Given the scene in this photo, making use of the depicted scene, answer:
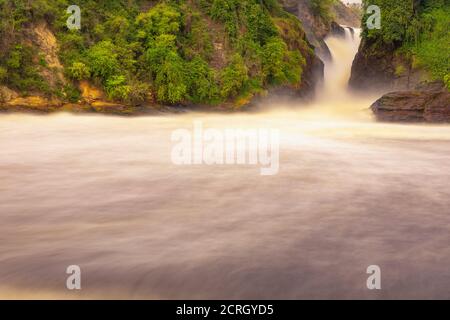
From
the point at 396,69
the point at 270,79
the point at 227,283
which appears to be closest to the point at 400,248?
the point at 227,283

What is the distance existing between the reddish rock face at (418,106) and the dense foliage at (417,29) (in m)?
6.04

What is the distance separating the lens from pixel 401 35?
26.1 m

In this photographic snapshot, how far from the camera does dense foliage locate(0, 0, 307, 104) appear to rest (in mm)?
18859

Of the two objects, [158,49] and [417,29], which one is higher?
[417,29]

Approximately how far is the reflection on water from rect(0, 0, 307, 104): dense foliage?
1002cm

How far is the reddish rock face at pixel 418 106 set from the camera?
18.5m

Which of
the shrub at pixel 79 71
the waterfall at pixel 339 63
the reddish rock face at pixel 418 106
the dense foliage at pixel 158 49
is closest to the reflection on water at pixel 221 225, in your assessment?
the reddish rock face at pixel 418 106

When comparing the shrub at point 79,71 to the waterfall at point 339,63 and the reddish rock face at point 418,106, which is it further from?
the waterfall at point 339,63

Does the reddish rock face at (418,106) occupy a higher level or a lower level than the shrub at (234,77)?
lower

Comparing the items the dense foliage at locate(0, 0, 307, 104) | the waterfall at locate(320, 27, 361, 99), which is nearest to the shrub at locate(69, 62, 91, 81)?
the dense foliage at locate(0, 0, 307, 104)

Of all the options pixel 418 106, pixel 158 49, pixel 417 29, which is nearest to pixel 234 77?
pixel 158 49

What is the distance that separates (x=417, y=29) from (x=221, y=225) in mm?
24919

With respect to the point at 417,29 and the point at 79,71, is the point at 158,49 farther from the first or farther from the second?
the point at 417,29

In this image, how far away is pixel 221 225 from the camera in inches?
A: 190
